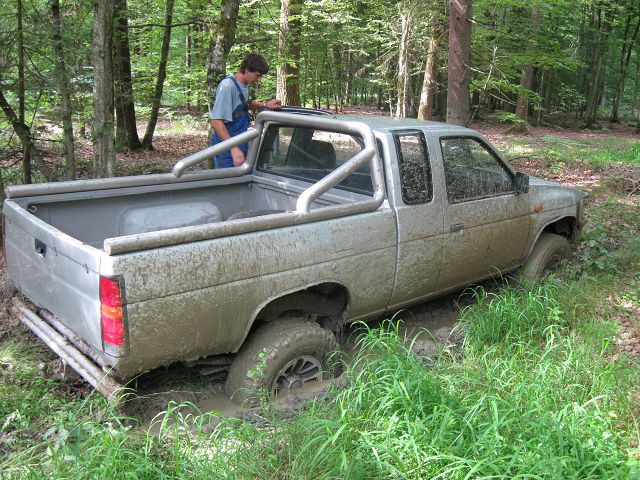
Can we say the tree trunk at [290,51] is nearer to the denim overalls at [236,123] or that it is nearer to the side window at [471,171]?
the denim overalls at [236,123]

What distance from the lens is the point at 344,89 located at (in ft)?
82.4

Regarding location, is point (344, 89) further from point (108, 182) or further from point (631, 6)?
point (108, 182)

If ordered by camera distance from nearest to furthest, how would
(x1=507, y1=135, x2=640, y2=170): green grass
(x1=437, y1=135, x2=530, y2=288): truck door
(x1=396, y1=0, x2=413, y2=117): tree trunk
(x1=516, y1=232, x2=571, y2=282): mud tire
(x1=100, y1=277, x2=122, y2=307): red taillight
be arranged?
1. (x1=100, y1=277, x2=122, y2=307): red taillight
2. (x1=437, y1=135, x2=530, y2=288): truck door
3. (x1=516, y1=232, x2=571, y2=282): mud tire
4. (x1=507, y1=135, x2=640, y2=170): green grass
5. (x1=396, y1=0, x2=413, y2=117): tree trunk

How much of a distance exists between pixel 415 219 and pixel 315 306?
3.53 ft

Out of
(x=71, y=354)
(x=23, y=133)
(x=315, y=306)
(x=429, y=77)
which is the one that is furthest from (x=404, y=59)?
(x=71, y=354)

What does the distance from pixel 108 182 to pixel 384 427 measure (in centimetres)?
291

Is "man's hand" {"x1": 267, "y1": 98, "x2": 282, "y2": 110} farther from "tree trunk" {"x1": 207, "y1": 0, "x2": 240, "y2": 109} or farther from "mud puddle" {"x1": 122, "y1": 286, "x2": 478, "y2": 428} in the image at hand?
"mud puddle" {"x1": 122, "y1": 286, "x2": 478, "y2": 428}

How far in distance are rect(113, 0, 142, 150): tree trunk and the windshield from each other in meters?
6.11

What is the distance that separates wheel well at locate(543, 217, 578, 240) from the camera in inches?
251

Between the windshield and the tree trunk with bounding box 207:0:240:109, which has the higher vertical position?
the tree trunk with bounding box 207:0:240:109

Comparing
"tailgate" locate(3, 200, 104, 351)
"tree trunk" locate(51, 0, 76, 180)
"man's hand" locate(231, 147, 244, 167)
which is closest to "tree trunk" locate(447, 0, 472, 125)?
"man's hand" locate(231, 147, 244, 167)

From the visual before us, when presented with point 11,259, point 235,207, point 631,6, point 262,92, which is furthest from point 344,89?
point 11,259

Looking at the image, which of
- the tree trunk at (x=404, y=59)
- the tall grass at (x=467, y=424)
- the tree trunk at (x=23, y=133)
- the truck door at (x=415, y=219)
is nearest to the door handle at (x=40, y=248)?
the tall grass at (x=467, y=424)

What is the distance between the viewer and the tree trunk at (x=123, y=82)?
10977 mm
